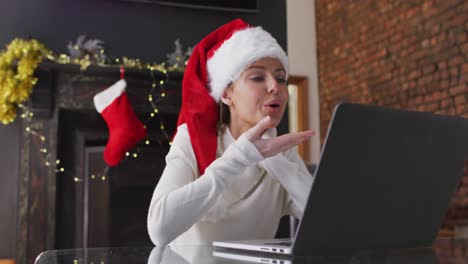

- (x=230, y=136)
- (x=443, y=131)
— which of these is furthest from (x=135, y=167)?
(x=443, y=131)

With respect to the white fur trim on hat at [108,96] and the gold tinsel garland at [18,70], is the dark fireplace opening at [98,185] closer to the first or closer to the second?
the white fur trim on hat at [108,96]

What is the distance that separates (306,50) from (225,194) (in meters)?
4.37

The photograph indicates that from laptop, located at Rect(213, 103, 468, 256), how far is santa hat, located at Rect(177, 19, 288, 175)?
22.6 inches

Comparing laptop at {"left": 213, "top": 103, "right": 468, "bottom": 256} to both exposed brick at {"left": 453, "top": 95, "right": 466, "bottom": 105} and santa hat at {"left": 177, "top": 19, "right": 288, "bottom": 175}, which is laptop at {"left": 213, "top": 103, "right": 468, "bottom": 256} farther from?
exposed brick at {"left": 453, "top": 95, "right": 466, "bottom": 105}

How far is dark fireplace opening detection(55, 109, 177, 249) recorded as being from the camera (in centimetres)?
319

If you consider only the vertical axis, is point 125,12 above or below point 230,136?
above

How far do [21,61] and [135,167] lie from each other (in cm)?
94

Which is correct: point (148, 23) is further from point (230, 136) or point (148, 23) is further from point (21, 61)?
point (230, 136)

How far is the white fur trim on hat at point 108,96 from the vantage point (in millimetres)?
3123

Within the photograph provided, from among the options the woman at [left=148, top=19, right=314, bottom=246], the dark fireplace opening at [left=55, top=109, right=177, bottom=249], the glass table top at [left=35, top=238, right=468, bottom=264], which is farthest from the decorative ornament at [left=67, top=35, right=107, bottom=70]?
the glass table top at [left=35, top=238, right=468, bottom=264]

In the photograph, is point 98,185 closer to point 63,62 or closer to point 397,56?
point 63,62

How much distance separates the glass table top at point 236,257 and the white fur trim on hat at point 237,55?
0.72 m

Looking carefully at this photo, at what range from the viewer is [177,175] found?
4.31 ft

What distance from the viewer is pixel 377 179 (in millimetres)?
830
